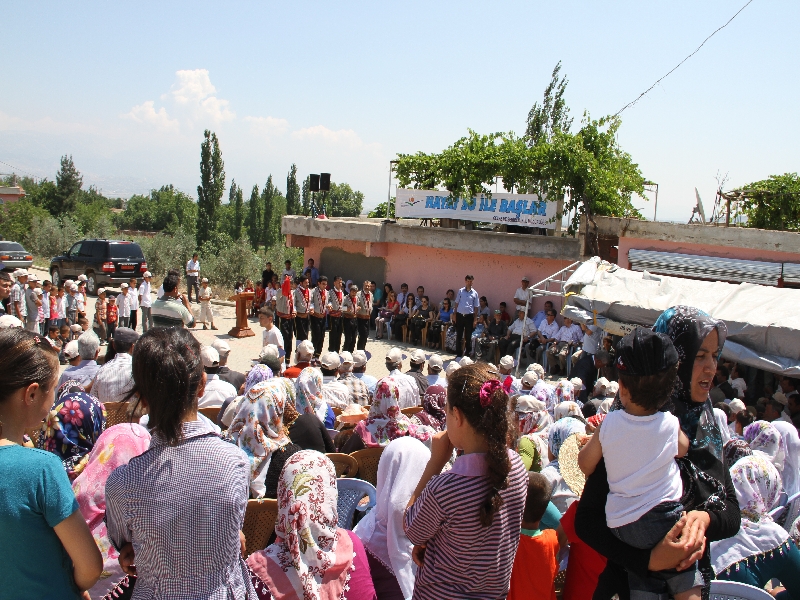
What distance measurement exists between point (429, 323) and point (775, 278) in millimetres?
7173

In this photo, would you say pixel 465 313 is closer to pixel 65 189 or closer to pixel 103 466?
pixel 103 466

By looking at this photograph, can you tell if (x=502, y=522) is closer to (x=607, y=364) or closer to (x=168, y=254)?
(x=607, y=364)

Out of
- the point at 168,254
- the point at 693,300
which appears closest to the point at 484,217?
the point at 693,300

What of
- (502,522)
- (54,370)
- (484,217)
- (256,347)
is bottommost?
(256,347)

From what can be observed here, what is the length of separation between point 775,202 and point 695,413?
46.6 feet

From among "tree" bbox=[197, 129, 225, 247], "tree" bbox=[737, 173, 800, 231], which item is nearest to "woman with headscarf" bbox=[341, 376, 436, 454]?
"tree" bbox=[737, 173, 800, 231]

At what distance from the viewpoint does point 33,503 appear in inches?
84.4

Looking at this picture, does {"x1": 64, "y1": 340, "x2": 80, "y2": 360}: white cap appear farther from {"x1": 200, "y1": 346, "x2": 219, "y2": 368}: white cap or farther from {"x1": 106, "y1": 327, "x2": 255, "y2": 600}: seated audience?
{"x1": 106, "y1": 327, "x2": 255, "y2": 600}: seated audience

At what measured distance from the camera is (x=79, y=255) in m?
21.3

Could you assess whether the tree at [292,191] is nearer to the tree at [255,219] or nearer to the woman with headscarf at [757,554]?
the tree at [255,219]

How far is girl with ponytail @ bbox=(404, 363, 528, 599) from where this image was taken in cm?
255

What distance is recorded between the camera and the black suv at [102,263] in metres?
20.6

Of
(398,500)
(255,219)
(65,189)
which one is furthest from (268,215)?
(398,500)

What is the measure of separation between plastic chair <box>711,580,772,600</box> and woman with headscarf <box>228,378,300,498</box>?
2.57 meters
